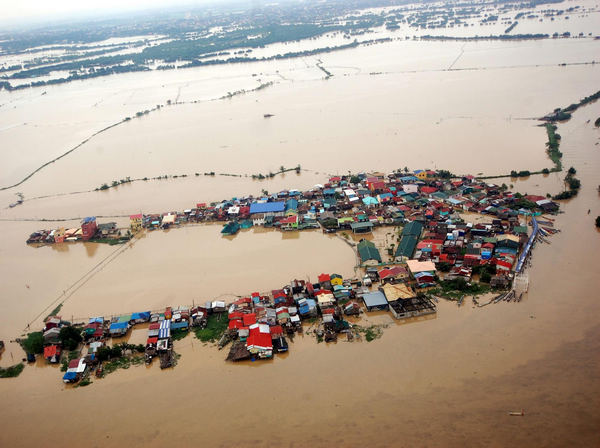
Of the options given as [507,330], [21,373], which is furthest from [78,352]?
[507,330]

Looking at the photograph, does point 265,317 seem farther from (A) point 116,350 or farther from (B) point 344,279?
(A) point 116,350

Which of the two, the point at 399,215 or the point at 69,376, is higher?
the point at 399,215

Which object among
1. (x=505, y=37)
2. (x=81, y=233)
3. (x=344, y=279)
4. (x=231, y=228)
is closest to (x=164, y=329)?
(x=344, y=279)

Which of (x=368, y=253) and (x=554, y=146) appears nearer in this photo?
(x=368, y=253)

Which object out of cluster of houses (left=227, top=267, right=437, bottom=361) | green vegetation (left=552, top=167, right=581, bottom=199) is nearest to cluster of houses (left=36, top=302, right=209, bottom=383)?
cluster of houses (left=227, top=267, right=437, bottom=361)

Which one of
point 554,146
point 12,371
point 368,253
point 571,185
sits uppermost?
point 554,146

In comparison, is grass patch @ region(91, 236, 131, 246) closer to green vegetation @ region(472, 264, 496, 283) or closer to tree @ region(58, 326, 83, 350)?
tree @ region(58, 326, 83, 350)

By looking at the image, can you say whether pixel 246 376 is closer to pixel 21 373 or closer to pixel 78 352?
pixel 78 352

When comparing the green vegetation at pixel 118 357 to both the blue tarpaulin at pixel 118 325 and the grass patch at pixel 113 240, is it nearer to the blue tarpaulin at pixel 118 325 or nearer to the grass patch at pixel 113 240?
the blue tarpaulin at pixel 118 325
